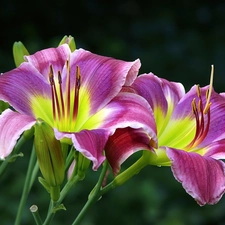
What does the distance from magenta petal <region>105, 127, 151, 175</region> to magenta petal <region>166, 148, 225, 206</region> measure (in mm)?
31

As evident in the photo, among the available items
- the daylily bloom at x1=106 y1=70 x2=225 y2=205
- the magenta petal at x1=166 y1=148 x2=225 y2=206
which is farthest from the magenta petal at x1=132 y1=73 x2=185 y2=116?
the magenta petal at x1=166 y1=148 x2=225 y2=206

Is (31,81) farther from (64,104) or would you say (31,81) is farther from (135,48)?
(135,48)

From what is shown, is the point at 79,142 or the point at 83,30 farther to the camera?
the point at 83,30

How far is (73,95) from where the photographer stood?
2.70 feet

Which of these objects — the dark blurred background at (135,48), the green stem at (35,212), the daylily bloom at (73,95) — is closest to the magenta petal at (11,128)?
the daylily bloom at (73,95)

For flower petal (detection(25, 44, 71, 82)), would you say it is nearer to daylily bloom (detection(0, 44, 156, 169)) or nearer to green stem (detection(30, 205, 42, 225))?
daylily bloom (detection(0, 44, 156, 169))

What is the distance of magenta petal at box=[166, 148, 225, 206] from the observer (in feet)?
2.40

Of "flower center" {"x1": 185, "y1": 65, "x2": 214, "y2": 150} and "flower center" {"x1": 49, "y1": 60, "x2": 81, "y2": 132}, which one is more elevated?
"flower center" {"x1": 49, "y1": 60, "x2": 81, "y2": 132}

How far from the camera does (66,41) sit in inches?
36.3

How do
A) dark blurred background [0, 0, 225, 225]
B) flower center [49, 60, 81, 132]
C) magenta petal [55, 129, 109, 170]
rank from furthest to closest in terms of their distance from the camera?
dark blurred background [0, 0, 225, 225] → flower center [49, 60, 81, 132] → magenta petal [55, 129, 109, 170]

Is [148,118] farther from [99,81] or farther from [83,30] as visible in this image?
[83,30]

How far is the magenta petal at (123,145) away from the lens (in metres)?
0.74

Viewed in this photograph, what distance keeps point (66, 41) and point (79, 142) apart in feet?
0.83

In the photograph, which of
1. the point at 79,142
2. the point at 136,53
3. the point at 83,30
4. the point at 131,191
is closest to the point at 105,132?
the point at 79,142
